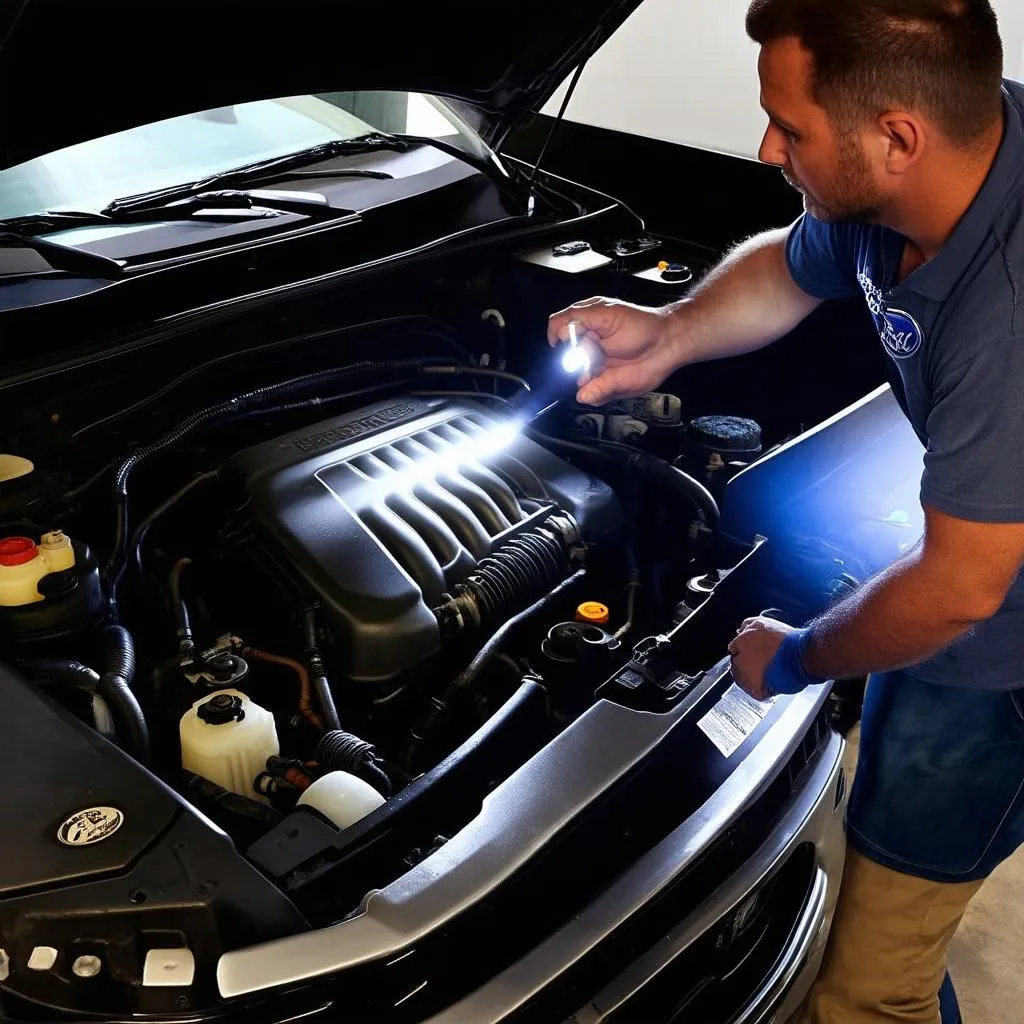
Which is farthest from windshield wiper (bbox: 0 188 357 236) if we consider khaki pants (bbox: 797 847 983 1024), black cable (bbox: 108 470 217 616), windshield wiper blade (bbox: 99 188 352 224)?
khaki pants (bbox: 797 847 983 1024)

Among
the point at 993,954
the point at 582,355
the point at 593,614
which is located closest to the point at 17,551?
the point at 593,614

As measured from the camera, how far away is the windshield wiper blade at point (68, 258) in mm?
1679

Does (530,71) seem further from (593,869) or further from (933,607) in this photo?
(593,869)

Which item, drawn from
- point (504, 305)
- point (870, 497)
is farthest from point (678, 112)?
point (870, 497)

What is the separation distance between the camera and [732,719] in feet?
4.51

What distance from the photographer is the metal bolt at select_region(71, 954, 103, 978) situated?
0.98 m

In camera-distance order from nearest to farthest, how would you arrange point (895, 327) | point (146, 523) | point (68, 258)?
point (895, 327), point (146, 523), point (68, 258)

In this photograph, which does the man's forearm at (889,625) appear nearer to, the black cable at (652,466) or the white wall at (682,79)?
the black cable at (652,466)

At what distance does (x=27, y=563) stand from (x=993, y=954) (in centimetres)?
183

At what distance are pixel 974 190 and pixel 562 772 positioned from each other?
2.45ft

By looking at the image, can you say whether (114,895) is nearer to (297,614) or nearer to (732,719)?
(297,614)

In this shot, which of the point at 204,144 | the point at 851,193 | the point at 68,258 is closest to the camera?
the point at 851,193

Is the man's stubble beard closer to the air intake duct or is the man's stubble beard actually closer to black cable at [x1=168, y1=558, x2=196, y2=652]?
the air intake duct

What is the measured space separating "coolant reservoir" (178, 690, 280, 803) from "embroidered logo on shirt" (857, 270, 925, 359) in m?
0.85
